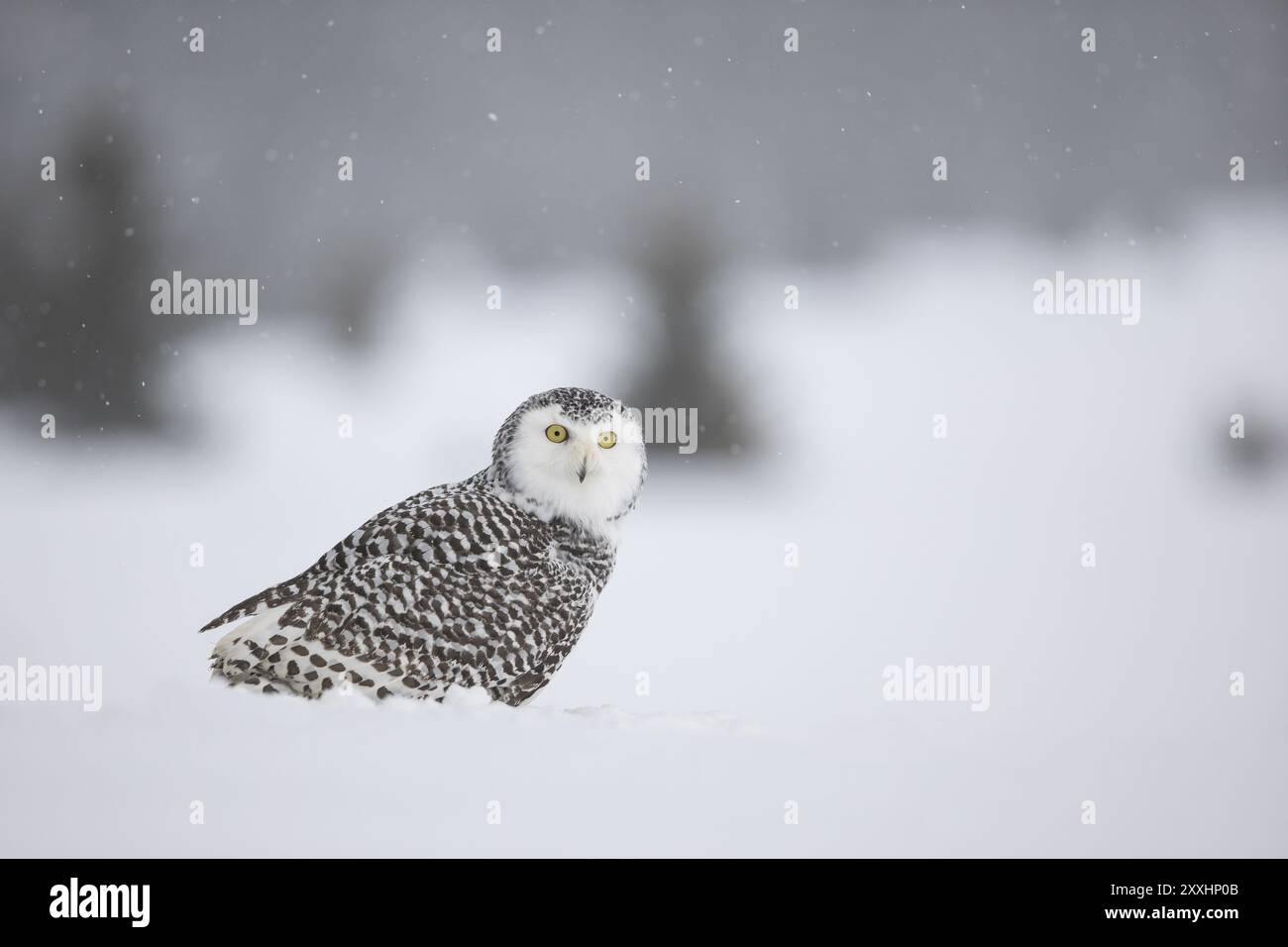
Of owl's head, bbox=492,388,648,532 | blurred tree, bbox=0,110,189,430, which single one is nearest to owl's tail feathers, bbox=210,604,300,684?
owl's head, bbox=492,388,648,532

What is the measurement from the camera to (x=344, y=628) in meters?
2.81

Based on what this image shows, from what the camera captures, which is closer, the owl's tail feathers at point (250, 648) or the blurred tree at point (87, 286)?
the owl's tail feathers at point (250, 648)

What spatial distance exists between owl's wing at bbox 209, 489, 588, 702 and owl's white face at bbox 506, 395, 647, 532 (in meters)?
0.11

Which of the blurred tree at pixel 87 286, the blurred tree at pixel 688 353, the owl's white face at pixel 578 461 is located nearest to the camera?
the owl's white face at pixel 578 461

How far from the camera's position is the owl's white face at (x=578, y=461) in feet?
9.89

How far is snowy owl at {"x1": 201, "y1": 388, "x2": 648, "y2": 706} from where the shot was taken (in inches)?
111

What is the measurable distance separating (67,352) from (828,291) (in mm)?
4231

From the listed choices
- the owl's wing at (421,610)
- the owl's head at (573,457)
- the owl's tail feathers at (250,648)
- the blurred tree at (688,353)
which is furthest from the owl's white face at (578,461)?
the blurred tree at (688,353)

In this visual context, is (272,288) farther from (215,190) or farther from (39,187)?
(39,187)

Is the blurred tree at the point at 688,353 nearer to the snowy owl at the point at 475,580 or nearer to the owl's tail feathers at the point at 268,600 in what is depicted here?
the snowy owl at the point at 475,580

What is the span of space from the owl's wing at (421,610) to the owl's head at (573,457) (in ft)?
0.34

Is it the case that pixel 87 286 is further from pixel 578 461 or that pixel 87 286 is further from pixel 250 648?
pixel 578 461

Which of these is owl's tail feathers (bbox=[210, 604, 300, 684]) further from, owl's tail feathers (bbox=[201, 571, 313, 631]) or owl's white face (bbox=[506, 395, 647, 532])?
owl's white face (bbox=[506, 395, 647, 532])

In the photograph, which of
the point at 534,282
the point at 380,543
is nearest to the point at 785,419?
the point at 534,282
